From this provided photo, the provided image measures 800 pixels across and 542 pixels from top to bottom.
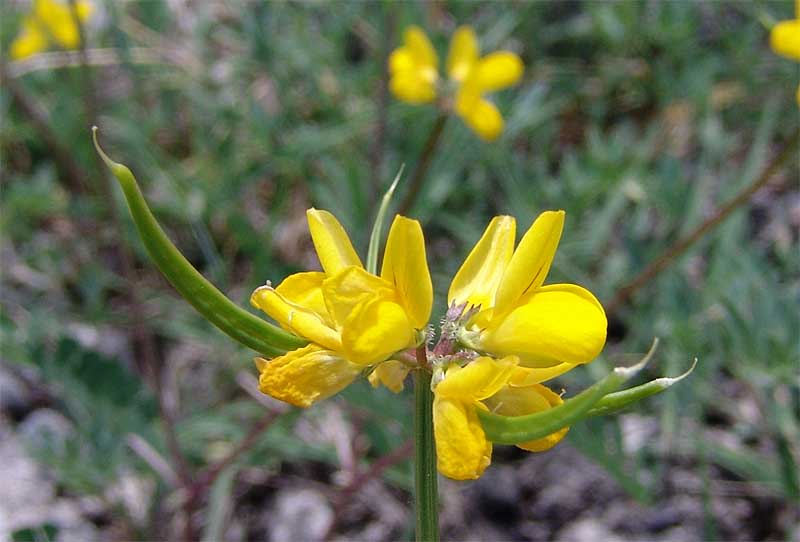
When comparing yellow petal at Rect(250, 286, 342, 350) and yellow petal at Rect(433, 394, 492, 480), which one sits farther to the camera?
yellow petal at Rect(250, 286, 342, 350)

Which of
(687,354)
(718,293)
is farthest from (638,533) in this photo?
(718,293)

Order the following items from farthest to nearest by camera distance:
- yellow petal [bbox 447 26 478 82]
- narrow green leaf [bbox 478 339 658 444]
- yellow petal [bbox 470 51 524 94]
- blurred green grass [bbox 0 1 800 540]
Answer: yellow petal [bbox 447 26 478 82] < yellow petal [bbox 470 51 524 94] < blurred green grass [bbox 0 1 800 540] < narrow green leaf [bbox 478 339 658 444]

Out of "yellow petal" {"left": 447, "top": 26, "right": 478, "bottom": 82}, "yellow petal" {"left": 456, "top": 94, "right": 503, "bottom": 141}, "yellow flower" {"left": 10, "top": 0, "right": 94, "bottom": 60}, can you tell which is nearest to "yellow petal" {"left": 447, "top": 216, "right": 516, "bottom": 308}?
"yellow petal" {"left": 456, "top": 94, "right": 503, "bottom": 141}

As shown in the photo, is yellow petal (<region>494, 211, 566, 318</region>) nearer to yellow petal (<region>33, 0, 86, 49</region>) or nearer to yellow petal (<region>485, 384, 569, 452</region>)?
yellow petal (<region>485, 384, 569, 452</region>)

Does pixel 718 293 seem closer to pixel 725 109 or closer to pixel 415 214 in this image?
pixel 415 214

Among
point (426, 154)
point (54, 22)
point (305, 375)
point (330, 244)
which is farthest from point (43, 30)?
point (305, 375)

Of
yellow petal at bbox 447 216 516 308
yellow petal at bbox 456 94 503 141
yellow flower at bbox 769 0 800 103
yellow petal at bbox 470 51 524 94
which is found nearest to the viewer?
yellow petal at bbox 447 216 516 308

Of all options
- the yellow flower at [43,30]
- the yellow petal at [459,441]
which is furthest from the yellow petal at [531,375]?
the yellow flower at [43,30]
